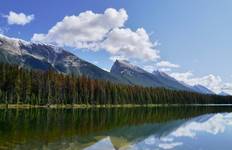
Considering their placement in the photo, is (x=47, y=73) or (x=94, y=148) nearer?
(x=94, y=148)

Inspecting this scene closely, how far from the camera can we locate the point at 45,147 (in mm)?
34812

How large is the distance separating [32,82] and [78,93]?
30314mm

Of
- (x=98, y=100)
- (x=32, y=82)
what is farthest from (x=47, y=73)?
(x=98, y=100)

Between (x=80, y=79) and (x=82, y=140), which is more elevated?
(x=80, y=79)

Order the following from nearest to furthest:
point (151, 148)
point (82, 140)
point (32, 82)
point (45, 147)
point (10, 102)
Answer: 1. point (45, 147)
2. point (151, 148)
3. point (82, 140)
4. point (10, 102)
5. point (32, 82)

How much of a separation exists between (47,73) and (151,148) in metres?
125

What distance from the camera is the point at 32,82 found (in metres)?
149

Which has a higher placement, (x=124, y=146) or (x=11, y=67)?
(x=11, y=67)

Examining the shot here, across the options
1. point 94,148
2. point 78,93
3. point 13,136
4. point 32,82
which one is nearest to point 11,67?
point 32,82

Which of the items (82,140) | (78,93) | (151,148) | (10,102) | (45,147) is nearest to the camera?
(45,147)

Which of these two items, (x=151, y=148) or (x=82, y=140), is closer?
(x=151, y=148)

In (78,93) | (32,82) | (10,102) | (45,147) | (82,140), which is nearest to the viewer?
(45,147)

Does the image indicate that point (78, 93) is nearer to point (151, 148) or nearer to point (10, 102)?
point (10, 102)

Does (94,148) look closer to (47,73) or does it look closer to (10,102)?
(10,102)
